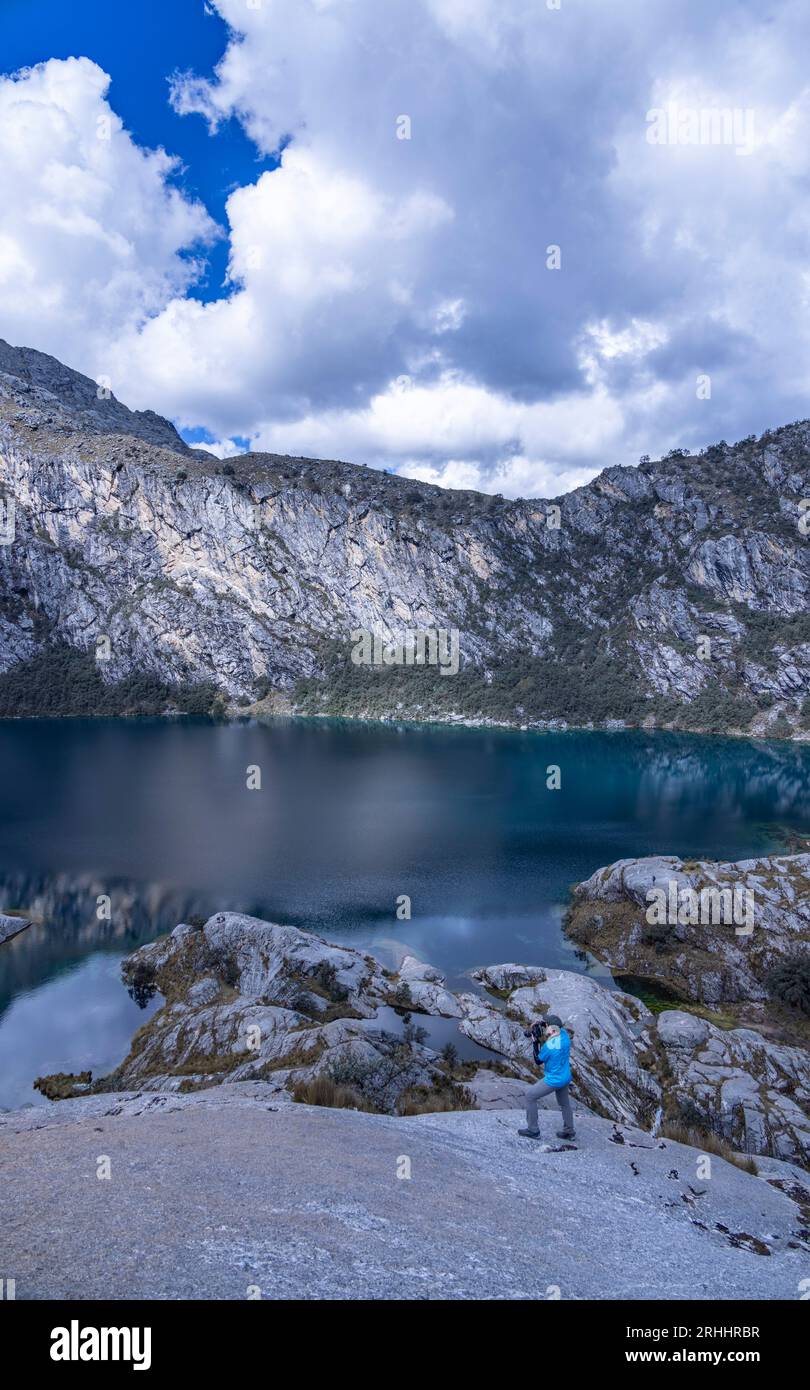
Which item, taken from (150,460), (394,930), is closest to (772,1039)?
(394,930)

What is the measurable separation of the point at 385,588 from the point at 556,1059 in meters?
156

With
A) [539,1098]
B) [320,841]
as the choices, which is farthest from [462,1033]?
[320,841]

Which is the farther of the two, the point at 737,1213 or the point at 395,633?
the point at 395,633

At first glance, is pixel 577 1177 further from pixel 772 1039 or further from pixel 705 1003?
pixel 705 1003

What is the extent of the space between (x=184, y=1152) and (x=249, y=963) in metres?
20.5

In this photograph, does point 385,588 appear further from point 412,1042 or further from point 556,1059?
point 556,1059

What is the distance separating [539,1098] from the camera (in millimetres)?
11633

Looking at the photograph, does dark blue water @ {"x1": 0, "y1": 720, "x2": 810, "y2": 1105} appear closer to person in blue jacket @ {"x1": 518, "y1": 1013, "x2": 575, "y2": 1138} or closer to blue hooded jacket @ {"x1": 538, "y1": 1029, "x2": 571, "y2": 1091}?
person in blue jacket @ {"x1": 518, "y1": 1013, "x2": 575, "y2": 1138}

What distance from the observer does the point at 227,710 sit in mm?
146125

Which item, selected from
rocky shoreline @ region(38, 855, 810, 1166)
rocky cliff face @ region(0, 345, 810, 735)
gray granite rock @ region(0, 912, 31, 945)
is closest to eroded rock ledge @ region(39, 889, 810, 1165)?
rocky shoreline @ region(38, 855, 810, 1166)

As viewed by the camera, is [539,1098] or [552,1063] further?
[539,1098]

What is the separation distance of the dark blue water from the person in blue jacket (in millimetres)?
20646

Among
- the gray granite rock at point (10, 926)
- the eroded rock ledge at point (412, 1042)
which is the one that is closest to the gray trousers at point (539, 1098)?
the eroded rock ledge at point (412, 1042)

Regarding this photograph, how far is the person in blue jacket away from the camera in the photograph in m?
11.1
